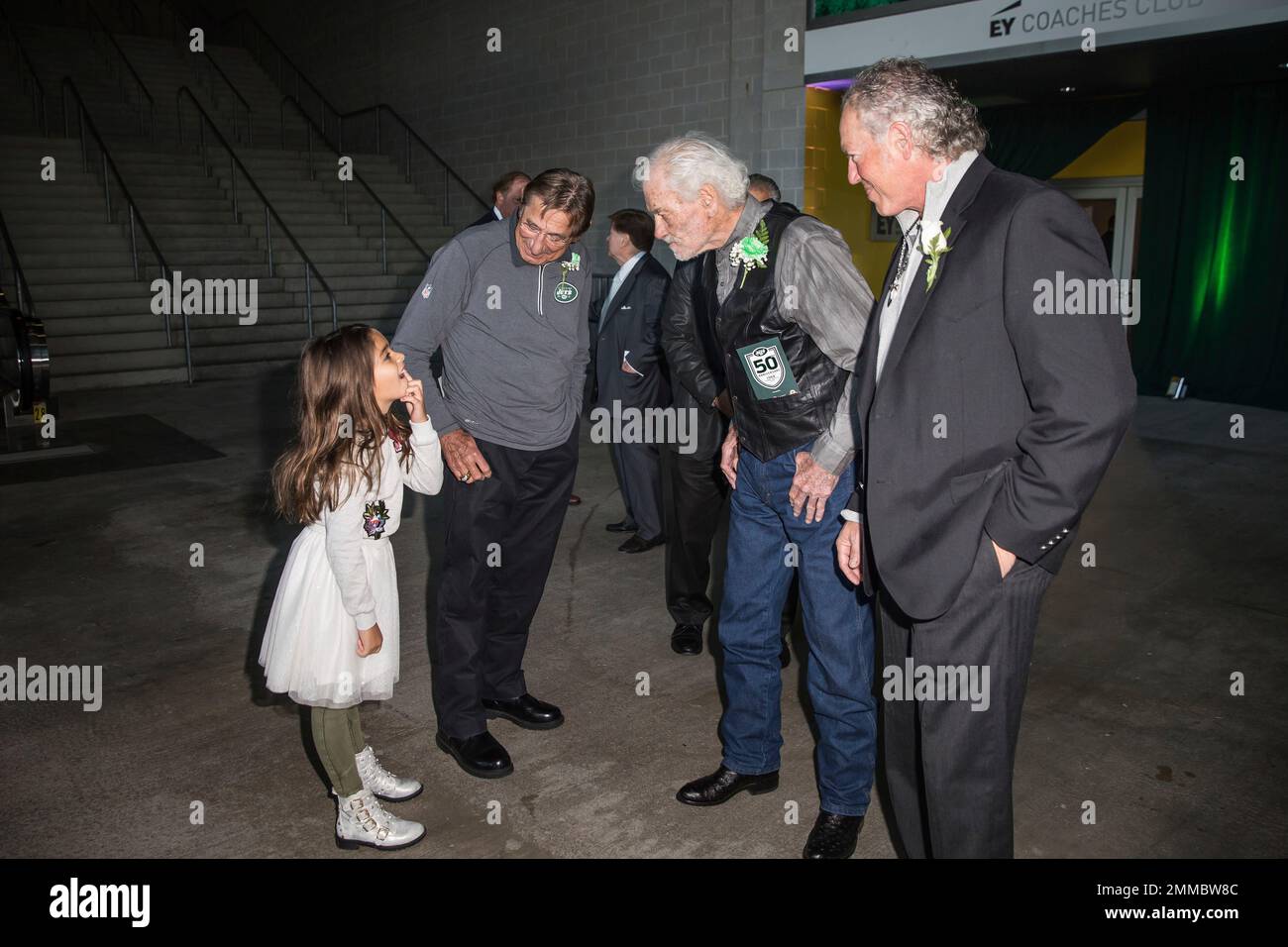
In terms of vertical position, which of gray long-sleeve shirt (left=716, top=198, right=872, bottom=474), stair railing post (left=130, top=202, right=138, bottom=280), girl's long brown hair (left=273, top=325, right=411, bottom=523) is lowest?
girl's long brown hair (left=273, top=325, right=411, bottom=523)

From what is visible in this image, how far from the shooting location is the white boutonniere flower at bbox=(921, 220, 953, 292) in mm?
1805

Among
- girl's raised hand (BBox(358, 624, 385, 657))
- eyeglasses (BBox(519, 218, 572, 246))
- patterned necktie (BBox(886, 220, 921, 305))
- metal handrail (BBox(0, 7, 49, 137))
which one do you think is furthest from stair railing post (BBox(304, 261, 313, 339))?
patterned necktie (BBox(886, 220, 921, 305))

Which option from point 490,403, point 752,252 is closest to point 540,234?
point 490,403

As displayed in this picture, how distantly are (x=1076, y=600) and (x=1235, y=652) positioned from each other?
674 mm

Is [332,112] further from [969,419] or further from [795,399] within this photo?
[969,419]

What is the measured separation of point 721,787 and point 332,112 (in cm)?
1556

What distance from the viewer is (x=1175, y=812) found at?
2.74m

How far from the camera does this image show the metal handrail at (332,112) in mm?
14170

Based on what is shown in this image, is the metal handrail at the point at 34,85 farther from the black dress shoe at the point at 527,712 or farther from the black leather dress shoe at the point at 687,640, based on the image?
the black dress shoe at the point at 527,712

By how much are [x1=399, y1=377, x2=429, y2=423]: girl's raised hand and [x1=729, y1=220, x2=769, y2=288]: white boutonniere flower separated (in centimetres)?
81

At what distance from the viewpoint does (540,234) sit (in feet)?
9.16

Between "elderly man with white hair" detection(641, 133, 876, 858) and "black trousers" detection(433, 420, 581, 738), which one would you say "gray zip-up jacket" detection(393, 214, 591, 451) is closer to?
"black trousers" detection(433, 420, 581, 738)

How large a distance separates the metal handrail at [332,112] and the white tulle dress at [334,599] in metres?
11.5

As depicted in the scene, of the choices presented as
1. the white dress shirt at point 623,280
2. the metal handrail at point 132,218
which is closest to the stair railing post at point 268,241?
the metal handrail at point 132,218
